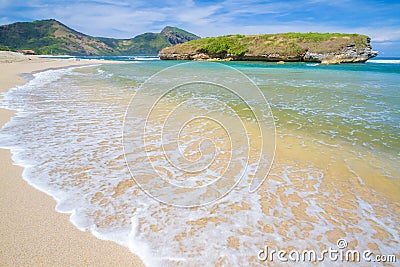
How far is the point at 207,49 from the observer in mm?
94375

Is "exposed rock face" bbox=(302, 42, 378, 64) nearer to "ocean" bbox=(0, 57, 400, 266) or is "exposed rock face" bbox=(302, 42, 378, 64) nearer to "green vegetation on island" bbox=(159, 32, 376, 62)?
"green vegetation on island" bbox=(159, 32, 376, 62)

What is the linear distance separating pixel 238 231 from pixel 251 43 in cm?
9516

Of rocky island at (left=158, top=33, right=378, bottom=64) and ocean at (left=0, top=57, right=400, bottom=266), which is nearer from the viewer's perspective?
ocean at (left=0, top=57, right=400, bottom=266)

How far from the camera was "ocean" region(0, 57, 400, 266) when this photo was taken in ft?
9.78

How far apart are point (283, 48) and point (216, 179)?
86.0m

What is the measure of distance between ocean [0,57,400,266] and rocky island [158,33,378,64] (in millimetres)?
71995

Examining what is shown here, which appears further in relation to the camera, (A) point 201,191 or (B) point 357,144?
(B) point 357,144

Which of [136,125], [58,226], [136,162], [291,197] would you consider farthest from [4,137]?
[291,197]

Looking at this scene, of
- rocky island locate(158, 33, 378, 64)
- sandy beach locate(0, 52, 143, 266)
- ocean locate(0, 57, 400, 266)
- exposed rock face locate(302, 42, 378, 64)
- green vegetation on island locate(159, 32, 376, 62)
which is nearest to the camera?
sandy beach locate(0, 52, 143, 266)

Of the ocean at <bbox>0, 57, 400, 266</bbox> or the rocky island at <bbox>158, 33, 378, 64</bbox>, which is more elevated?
the rocky island at <bbox>158, 33, 378, 64</bbox>

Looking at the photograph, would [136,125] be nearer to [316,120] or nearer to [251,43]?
[316,120]

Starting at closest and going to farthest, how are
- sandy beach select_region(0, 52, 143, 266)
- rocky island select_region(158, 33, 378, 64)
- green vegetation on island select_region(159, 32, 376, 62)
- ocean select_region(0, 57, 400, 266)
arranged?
sandy beach select_region(0, 52, 143, 266) → ocean select_region(0, 57, 400, 266) → rocky island select_region(158, 33, 378, 64) → green vegetation on island select_region(159, 32, 376, 62)

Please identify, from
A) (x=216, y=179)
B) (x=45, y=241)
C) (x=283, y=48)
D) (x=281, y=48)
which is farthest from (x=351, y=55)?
(x=45, y=241)

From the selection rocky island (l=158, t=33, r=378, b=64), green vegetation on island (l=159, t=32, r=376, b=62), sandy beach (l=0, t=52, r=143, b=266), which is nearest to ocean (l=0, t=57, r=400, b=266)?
sandy beach (l=0, t=52, r=143, b=266)
